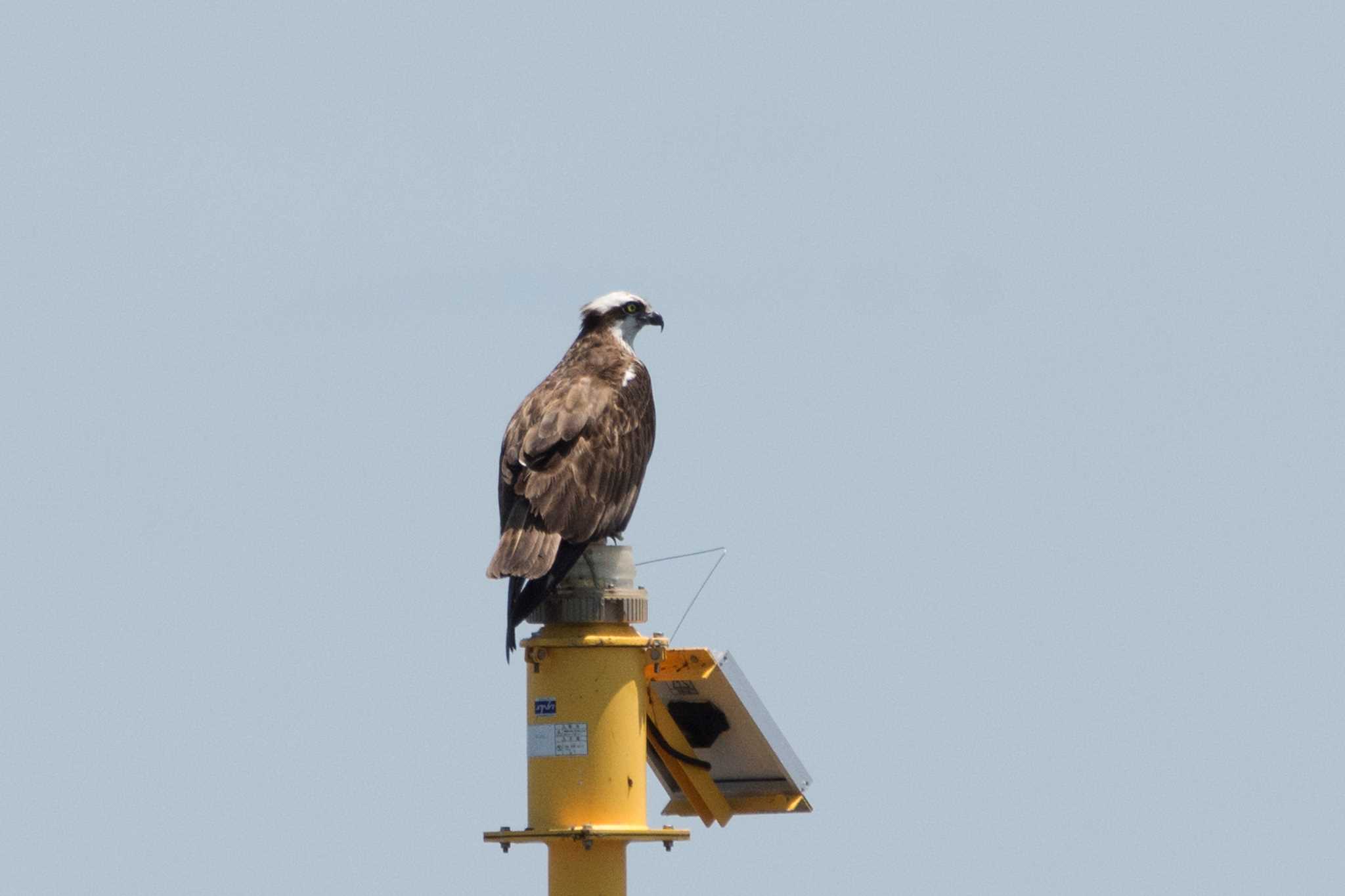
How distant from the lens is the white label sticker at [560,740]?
1337cm

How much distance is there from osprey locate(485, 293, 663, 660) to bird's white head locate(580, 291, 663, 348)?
11 cm

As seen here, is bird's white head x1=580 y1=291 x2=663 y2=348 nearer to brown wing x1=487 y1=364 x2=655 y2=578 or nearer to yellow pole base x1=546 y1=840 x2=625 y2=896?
brown wing x1=487 y1=364 x2=655 y2=578

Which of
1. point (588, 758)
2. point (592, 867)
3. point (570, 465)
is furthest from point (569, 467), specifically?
point (592, 867)

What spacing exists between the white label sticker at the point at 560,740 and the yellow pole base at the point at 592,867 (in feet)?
1.62

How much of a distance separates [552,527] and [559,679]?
920 mm

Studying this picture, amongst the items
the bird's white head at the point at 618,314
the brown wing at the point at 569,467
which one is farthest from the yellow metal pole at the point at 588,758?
the bird's white head at the point at 618,314

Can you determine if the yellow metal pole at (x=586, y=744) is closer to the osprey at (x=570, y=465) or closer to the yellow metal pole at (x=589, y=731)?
the yellow metal pole at (x=589, y=731)

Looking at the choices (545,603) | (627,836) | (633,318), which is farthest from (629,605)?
(633,318)

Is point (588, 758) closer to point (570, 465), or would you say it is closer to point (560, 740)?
point (560, 740)

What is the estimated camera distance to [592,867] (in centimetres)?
1328

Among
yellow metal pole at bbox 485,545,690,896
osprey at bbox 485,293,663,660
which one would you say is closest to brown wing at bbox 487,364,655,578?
osprey at bbox 485,293,663,660

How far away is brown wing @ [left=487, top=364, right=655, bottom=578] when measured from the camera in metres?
13.9

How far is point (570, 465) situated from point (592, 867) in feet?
8.19

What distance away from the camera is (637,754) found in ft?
44.4
